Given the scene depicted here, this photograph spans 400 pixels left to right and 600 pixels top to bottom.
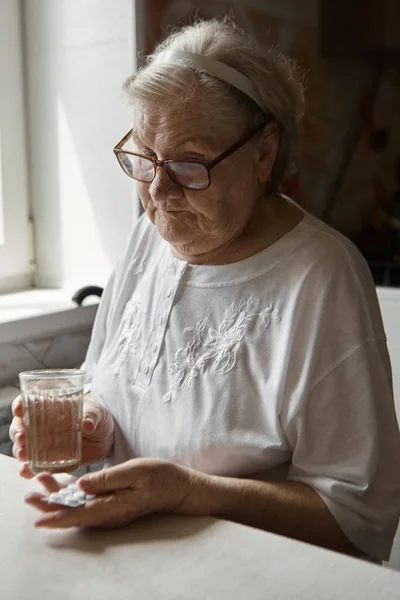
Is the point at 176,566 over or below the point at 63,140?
below

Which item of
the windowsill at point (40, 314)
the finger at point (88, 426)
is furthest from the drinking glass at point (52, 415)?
the windowsill at point (40, 314)

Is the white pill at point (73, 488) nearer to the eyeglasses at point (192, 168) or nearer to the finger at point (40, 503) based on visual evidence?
the finger at point (40, 503)

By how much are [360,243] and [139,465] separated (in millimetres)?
1201

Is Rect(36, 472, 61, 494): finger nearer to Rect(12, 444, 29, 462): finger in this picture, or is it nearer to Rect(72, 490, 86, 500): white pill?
Rect(72, 490, 86, 500): white pill

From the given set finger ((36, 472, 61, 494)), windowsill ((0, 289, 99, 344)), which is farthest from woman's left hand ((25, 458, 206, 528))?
windowsill ((0, 289, 99, 344))

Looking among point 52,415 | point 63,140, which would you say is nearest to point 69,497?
point 52,415

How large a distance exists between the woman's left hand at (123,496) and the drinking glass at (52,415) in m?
0.07

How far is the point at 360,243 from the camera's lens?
7.10 ft

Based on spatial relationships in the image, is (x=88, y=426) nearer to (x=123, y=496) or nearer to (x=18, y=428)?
(x=18, y=428)

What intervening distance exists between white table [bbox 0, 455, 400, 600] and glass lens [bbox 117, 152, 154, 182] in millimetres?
649

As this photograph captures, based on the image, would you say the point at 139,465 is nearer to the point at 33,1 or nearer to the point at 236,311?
the point at 236,311

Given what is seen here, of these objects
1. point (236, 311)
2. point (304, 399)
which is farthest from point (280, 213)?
point (304, 399)

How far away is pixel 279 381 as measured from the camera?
1.36 metres

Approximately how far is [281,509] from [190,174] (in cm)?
60
